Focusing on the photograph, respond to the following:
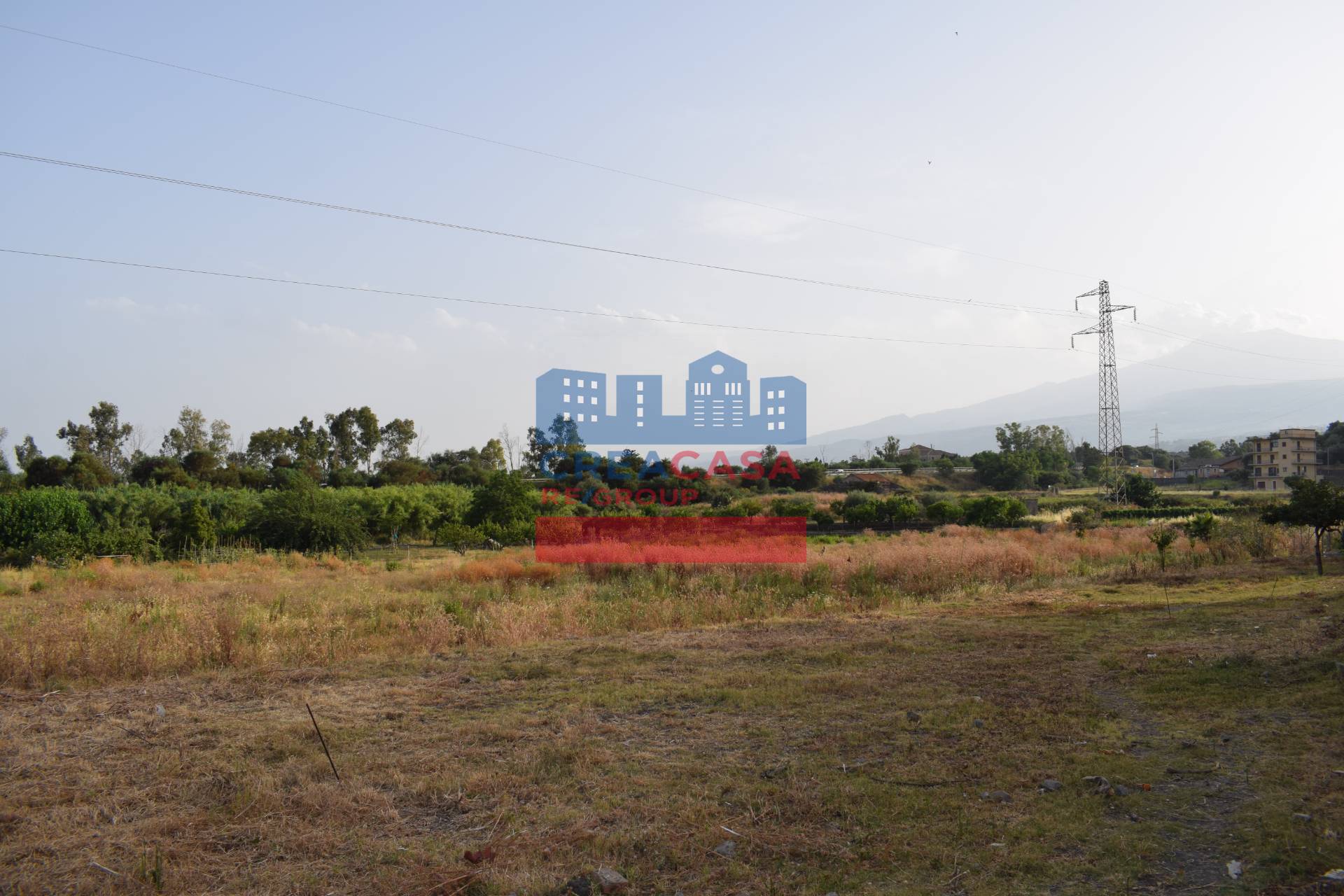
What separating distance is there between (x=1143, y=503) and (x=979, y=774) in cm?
4786

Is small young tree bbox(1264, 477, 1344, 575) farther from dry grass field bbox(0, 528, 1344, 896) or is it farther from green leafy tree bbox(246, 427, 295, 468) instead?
green leafy tree bbox(246, 427, 295, 468)

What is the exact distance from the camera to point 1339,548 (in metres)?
18.6

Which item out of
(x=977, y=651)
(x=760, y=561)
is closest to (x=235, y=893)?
(x=977, y=651)

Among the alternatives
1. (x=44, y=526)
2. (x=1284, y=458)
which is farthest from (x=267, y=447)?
(x=1284, y=458)

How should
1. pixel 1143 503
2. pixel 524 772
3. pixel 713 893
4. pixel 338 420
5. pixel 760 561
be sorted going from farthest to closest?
1. pixel 338 420
2. pixel 1143 503
3. pixel 760 561
4. pixel 524 772
5. pixel 713 893

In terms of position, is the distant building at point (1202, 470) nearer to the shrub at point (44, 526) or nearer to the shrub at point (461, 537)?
the shrub at point (461, 537)

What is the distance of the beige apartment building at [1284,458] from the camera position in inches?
2201

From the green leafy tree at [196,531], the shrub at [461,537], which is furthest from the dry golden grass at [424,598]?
the shrub at [461,537]

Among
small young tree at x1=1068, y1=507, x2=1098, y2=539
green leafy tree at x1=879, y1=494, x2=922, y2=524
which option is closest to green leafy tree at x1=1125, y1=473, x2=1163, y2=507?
small young tree at x1=1068, y1=507, x2=1098, y2=539

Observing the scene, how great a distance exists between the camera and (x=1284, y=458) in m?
57.3

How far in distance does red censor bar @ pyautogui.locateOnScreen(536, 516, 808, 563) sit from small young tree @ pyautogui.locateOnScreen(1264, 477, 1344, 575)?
941 centimetres

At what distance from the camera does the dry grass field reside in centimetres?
427

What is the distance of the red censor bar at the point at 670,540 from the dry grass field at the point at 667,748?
4.72 meters

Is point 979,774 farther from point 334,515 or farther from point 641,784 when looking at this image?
point 334,515
